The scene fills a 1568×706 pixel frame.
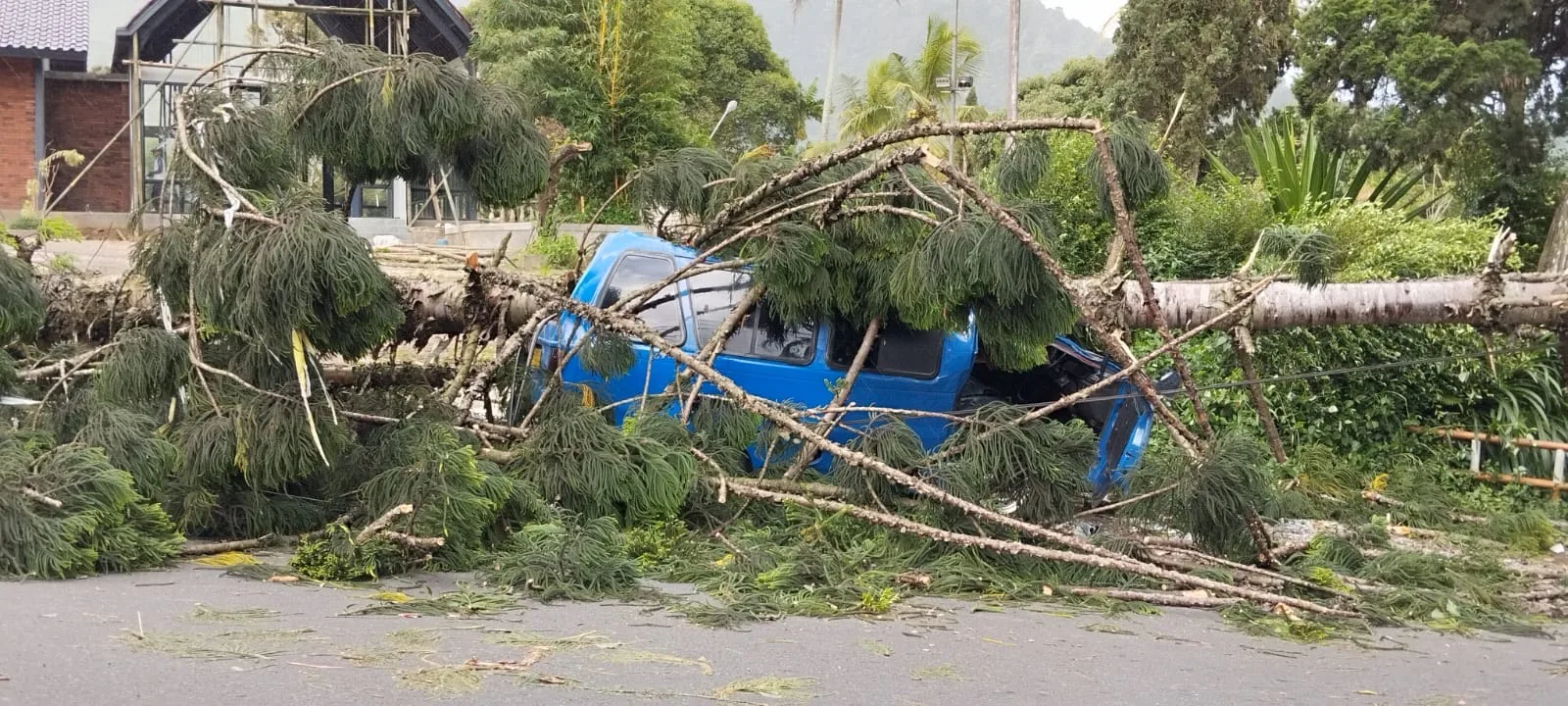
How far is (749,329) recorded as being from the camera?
26.4ft

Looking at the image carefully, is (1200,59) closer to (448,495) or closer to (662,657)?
(448,495)

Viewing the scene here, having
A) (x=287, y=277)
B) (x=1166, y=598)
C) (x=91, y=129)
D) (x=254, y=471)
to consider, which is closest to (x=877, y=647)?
(x=1166, y=598)

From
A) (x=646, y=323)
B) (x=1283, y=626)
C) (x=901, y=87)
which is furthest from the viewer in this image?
(x=901, y=87)

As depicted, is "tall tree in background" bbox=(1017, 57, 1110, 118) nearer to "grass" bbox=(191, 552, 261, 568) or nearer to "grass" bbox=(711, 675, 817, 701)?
"grass" bbox=(191, 552, 261, 568)

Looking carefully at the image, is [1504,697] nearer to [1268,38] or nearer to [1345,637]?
[1345,637]

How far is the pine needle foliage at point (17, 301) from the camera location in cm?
632

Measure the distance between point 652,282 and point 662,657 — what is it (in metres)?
4.11

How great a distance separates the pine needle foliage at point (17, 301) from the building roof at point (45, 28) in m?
20.8

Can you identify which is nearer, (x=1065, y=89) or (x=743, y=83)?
(x=1065, y=89)

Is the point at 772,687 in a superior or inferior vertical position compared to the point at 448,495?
inferior

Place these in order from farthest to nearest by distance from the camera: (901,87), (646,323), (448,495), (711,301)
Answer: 1. (901,87)
2. (711,301)
3. (646,323)
4. (448,495)

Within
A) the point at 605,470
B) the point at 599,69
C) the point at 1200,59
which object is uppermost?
the point at 1200,59

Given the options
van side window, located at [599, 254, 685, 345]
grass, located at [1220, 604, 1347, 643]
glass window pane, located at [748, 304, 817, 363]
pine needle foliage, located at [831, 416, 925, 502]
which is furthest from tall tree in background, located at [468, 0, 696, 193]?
grass, located at [1220, 604, 1347, 643]

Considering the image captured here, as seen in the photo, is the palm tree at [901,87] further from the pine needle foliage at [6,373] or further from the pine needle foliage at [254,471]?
the pine needle foliage at [254,471]
